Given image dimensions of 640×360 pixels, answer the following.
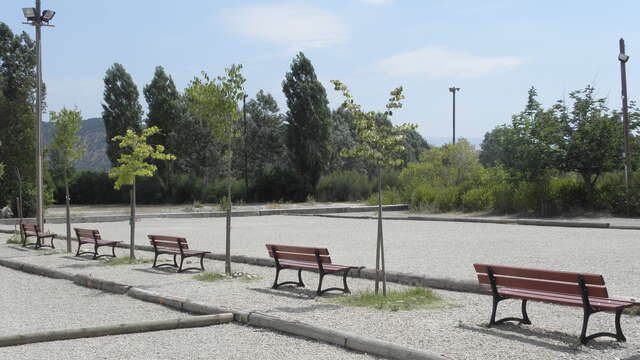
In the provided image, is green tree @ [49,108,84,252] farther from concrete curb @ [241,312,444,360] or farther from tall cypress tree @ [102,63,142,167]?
tall cypress tree @ [102,63,142,167]

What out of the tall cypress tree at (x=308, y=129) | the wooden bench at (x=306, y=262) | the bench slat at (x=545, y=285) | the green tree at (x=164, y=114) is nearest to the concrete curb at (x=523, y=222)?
the wooden bench at (x=306, y=262)

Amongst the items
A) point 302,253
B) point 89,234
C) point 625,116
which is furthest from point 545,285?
point 625,116

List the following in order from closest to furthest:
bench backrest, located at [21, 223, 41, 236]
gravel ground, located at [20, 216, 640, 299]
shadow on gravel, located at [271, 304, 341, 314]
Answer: shadow on gravel, located at [271, 304, 341, 314], gravel ground, located at [20, 216, 640, 299], bench backrest, located at [21, 223, 41, 236]

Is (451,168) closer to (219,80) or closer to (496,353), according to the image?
(219,80)

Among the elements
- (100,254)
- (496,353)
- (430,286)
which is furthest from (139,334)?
(100,254)

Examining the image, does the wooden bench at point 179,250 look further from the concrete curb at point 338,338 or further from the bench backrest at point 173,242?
the concrete curb at point 338,338

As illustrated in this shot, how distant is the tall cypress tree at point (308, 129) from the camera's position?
52.8 meters

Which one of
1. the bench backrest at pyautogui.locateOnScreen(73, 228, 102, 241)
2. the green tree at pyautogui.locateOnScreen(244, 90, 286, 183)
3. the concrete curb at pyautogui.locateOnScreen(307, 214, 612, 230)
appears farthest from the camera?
the green tree at pyautogui.locateOnScreen(244, 90, 286, 183)

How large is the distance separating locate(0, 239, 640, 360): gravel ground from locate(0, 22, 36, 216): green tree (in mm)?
26962

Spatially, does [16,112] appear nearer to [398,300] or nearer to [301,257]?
[301,257]

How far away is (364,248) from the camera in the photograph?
634 inches

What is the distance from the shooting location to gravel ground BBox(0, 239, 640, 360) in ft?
19.9

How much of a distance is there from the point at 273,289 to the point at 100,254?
7347 mm

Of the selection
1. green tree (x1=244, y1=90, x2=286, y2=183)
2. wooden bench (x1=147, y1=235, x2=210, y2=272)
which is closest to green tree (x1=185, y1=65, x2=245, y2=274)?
wooden bench (x1=147, y1=235, x2=210, y2=272)
